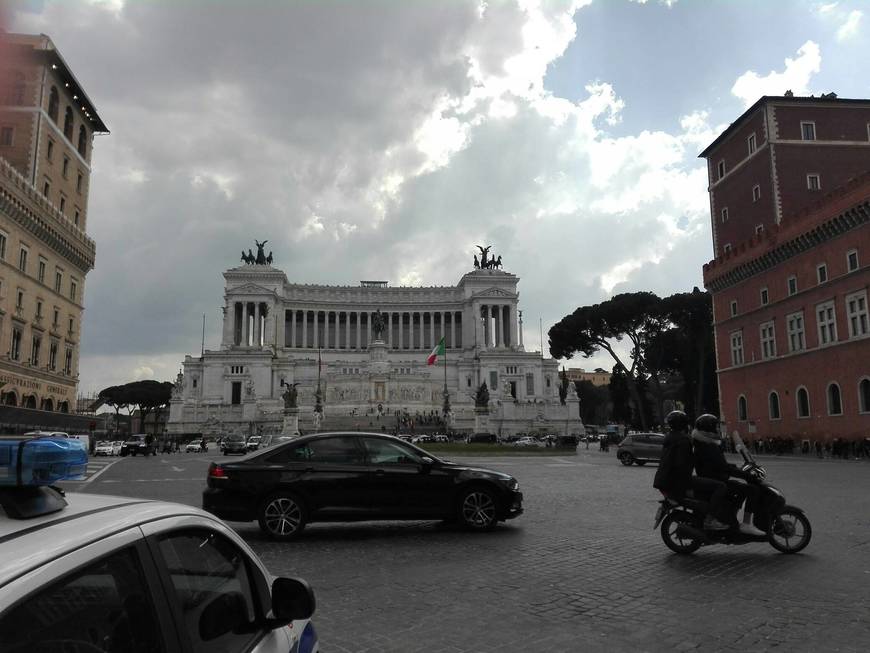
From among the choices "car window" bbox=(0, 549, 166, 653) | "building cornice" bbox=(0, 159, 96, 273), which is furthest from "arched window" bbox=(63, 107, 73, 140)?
"car window" bbox=(0, 549, 166, 653)

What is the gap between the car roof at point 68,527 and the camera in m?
1.69

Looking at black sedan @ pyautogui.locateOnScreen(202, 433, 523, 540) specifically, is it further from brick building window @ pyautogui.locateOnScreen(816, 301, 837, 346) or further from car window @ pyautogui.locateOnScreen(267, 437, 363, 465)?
brick building window @ pyautogui.locateOnScreen(816, 301, 837, 346)

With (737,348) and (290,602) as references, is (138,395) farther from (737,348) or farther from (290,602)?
(290,602)

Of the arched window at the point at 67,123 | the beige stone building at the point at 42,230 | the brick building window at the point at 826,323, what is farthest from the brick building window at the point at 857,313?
the arched window at the point at 67,123

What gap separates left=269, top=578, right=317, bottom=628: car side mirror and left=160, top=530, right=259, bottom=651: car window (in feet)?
0.40

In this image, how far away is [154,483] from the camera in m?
19.0

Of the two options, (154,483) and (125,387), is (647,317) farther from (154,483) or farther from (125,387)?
(125,387)

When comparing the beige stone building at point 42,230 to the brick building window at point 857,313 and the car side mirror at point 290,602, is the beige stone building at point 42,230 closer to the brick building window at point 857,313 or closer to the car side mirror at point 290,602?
the car side mirror at point 290,602

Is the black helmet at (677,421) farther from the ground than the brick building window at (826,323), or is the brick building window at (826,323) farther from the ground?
the brick building window at (826,323)

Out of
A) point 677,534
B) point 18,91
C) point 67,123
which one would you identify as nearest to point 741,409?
point 677,534

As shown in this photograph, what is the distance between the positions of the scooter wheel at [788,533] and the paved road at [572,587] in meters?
0.14

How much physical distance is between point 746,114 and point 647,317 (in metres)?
20.1

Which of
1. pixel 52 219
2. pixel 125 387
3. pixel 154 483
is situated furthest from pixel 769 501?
pixel 125 387

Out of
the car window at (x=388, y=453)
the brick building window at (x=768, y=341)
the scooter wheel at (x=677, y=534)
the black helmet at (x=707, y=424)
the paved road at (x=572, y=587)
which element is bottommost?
the paved road at (x=572, y=587)
